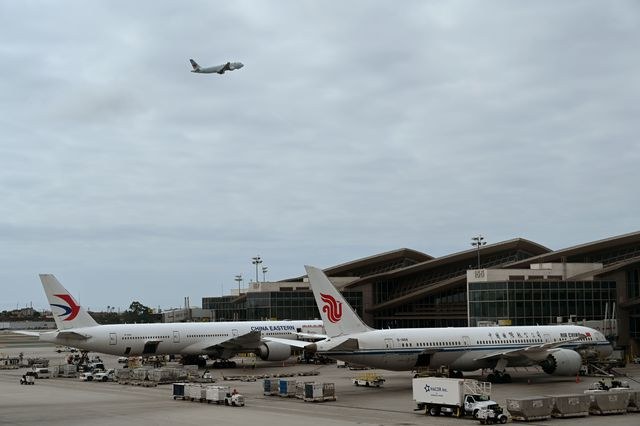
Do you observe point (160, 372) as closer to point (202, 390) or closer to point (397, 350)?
point (202, 390)

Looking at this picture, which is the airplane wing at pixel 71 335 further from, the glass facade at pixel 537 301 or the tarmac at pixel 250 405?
the glass facade at pixel 537 301

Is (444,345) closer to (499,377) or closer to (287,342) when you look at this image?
(499,377)

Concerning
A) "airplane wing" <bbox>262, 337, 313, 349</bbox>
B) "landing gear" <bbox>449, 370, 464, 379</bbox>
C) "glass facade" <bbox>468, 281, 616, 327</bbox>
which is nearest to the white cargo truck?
"landing gear" <bbox>449, 370, 464, 379</bbox>

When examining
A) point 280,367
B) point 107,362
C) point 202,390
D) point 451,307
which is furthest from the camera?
point 451,307

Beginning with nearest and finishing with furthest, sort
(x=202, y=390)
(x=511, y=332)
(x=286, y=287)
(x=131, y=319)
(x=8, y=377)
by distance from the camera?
(x=202, y=390) < (x=511, y=332) < (x=8, y=377) < (x=286, y=287) < (x=131, y=319)

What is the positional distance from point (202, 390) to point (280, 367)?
2748 cm

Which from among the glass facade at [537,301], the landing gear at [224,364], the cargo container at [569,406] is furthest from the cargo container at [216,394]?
the glass facade at [537,301]

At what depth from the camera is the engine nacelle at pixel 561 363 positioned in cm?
4812

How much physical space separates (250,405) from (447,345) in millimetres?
14673

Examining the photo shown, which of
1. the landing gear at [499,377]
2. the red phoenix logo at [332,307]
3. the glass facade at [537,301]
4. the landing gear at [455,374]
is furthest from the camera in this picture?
the glass facade at [537,301]

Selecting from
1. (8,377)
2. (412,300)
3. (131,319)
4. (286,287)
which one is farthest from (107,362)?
(131,319)

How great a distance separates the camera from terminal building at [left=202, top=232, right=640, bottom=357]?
74.0 metres

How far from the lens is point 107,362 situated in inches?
3105

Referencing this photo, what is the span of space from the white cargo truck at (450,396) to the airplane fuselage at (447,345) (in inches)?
360
